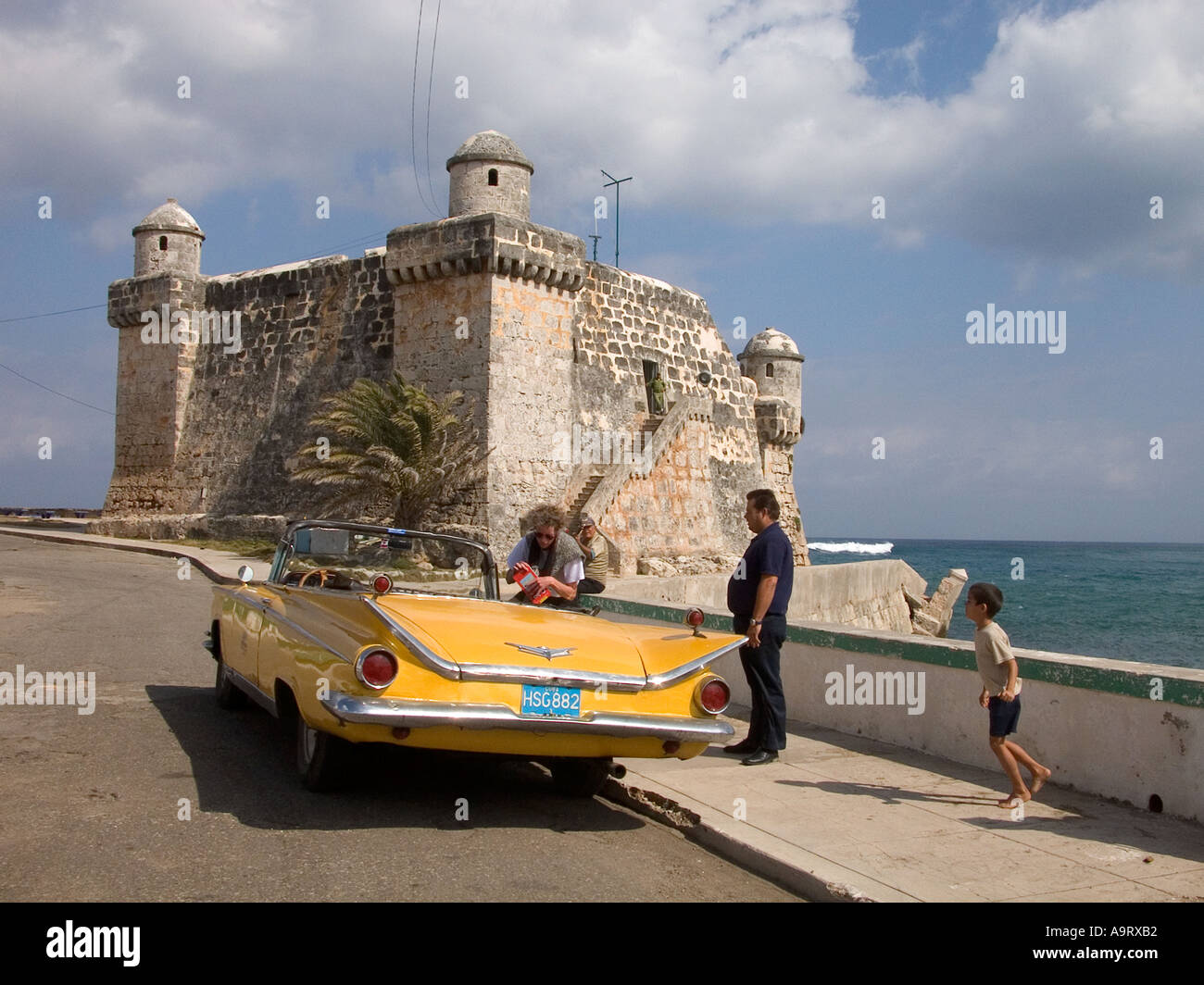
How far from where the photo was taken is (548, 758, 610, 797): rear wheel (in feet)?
20.1

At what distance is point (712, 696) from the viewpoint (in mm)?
5699

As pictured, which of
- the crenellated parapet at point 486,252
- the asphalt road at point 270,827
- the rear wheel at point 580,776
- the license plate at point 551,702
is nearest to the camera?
the asphalt road at point 270,827

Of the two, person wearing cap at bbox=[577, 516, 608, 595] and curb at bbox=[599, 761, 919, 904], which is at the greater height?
person wearing cap at bbox=[577, 516, 608, 595]

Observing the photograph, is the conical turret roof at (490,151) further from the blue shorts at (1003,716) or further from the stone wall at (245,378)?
the blue shorts at (1003,716)

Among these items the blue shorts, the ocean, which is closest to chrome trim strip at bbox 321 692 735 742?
the blue shorts

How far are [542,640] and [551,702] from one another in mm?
420

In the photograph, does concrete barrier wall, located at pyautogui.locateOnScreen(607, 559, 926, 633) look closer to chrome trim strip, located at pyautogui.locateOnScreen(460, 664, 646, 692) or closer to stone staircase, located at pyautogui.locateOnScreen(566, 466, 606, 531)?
stone staircase, located at pyautogui.locateOnScreen(566, 466, 606, 531)

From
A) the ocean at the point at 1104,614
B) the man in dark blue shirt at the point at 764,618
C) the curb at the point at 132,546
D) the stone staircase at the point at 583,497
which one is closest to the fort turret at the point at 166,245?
the curb at the point at 132,546

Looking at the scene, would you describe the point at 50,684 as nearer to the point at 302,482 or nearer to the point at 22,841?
the point at 22,841

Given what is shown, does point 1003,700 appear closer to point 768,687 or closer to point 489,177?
point 768,687

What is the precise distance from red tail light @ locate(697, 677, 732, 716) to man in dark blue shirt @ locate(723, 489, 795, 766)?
1392mm

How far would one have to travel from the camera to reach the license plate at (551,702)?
524 cm

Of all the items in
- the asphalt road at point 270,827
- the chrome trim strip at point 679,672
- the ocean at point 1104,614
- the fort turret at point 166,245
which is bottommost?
the ocean at point 1104,614

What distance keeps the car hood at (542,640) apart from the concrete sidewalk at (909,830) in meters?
0.80
